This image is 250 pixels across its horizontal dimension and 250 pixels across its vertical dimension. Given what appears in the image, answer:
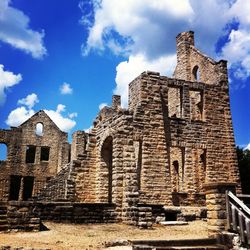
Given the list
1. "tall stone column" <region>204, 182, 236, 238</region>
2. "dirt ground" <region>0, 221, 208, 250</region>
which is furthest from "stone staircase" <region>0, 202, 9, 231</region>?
"tall stone column" <region>204, 182, 236, 238</region>

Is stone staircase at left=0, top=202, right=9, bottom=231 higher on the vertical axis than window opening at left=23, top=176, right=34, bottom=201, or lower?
lower

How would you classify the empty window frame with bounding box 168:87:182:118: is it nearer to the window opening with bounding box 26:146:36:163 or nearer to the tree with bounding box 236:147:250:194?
the tree with bounding box 236:147:250:194

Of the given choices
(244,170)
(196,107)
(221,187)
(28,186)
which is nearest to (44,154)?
(28,186)

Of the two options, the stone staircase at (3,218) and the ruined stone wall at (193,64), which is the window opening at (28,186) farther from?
the stone staircase at (3,218)

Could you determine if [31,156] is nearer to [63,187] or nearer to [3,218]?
[63,187]

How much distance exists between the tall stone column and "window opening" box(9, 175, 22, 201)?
24.1m

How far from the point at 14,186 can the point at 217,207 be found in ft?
82.0

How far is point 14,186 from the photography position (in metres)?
30.7

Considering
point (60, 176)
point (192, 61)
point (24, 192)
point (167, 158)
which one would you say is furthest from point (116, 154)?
point (24, 192)

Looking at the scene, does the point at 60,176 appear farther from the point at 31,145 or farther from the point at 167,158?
the point at 31,145

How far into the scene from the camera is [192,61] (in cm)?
2323

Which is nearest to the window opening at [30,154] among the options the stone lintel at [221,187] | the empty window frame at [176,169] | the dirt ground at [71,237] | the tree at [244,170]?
the empty window frame at [176,169]

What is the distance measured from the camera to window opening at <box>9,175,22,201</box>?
3025 cm

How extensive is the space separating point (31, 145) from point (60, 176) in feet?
48.1
